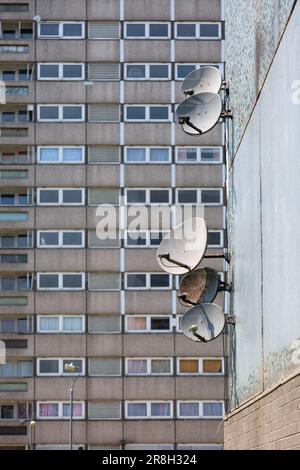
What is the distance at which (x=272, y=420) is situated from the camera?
42.1ft

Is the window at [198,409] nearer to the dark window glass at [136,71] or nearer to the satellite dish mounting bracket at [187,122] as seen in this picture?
the dark window glass at [136,71]

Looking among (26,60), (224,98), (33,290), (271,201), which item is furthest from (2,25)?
(271,201)

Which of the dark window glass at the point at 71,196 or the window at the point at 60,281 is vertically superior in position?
the dark window glass at the point at 71,196

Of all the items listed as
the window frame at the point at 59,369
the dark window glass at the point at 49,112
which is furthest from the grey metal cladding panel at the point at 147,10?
the window frame at the point at 59,369

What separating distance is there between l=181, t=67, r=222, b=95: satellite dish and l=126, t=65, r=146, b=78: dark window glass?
50499 mm

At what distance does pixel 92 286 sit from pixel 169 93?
459 inches

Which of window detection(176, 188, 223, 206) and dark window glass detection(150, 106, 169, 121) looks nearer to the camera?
window detection(176, 188, 223, 206)

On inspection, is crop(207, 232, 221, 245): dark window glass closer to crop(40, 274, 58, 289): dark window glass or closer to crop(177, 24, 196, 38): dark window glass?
crop(40, 274, 58, 289): dark window glass

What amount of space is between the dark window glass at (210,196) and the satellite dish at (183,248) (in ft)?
166

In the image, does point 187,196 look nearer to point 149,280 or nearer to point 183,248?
point 149,280

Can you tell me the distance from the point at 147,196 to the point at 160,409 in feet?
38.6

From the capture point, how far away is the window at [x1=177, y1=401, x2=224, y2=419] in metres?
67.8

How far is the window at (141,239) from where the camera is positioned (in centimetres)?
6806

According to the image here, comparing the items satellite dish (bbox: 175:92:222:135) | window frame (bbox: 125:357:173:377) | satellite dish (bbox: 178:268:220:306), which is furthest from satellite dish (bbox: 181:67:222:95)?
window frame (bbox: 125:357:173:377)
